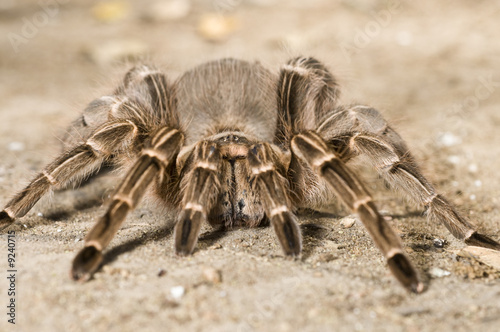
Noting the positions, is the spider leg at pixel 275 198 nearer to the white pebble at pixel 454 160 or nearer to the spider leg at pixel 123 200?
the spider leg at pixel 123 200

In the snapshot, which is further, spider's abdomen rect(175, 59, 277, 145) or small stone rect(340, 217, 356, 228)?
spider's abdomen rect(175, 59, 277, 145)

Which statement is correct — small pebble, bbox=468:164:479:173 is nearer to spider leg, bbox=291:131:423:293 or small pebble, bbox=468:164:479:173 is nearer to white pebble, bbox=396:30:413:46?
spider leg, bbox=291:131:423:293

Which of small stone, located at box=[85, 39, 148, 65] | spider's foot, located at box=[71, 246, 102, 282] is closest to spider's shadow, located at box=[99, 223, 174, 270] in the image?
spider's foot, located at box=[71, 246, 102, 282]

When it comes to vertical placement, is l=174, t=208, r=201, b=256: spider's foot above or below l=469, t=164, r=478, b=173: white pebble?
above

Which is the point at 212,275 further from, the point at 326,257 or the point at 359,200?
the point at 359,200

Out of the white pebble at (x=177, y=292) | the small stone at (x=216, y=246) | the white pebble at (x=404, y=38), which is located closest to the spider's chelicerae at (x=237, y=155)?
the small stone at (x=216, y=246)

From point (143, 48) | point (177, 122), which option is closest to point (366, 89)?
point (143, 48)
